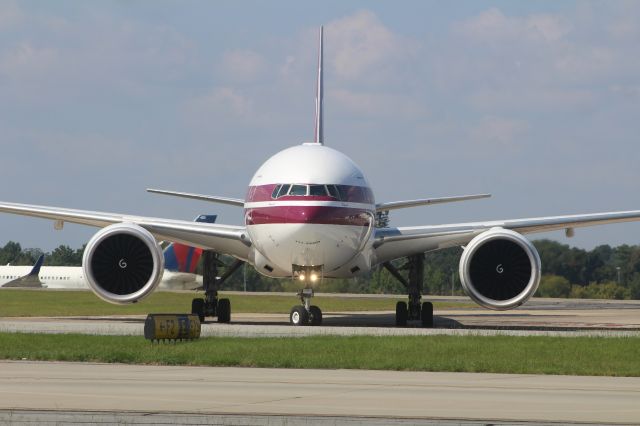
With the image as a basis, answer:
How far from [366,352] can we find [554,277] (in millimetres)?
56793

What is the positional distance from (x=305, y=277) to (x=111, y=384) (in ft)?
44.9

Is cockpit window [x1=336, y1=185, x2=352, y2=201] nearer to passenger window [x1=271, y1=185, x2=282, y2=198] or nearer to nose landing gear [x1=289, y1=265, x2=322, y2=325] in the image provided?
passenger window [x1=271, y1=185, x2=282, y2=198]

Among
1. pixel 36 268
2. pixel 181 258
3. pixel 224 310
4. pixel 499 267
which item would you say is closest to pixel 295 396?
pixel 499 267

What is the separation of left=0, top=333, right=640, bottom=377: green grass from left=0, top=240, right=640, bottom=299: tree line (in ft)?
121

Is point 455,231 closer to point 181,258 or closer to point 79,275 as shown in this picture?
point 181,258

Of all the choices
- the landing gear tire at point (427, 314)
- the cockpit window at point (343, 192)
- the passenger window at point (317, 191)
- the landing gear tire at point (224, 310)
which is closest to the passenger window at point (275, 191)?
the passenger window at point (317, 191)

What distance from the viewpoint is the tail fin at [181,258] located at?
64812 millimetres

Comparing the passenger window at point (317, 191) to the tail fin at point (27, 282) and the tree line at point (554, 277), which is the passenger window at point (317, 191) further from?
the tail fin at point (27, 282)

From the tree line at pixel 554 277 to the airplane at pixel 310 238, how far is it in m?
28.7

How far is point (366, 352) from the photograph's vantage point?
18875 mm

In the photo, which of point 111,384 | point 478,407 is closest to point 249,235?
point 111,384

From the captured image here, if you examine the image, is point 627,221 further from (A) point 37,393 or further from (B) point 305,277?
(A) point 37,393

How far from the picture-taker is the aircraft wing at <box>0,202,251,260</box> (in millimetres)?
28859

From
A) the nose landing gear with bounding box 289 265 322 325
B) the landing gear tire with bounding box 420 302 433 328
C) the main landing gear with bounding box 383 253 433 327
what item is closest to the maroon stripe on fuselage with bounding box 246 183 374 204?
the nose landing gear with bounding box 289 265 322 325
